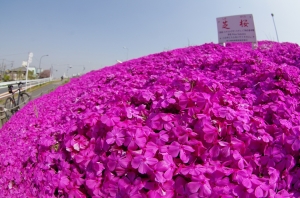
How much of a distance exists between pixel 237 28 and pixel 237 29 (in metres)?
0.03

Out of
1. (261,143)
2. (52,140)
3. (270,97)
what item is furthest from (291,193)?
(52,140)

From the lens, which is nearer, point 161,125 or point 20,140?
point 161,125

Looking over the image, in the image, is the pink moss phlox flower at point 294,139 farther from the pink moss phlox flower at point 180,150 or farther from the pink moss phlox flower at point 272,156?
the pink moss phlox flower at point 180,150

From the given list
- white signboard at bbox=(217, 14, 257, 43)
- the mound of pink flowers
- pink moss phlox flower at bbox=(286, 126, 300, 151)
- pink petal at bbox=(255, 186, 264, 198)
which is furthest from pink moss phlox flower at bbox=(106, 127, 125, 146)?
white signboard at bbox=(217, 14, 257, 43)

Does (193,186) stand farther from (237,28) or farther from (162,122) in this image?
(237,28)

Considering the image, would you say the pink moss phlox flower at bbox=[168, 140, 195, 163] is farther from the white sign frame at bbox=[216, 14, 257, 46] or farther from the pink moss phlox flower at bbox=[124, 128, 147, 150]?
the white sign frame at bbox=[216, 14, 257, 46]

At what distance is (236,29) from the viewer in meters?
6.34

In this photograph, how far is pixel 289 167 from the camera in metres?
1.34

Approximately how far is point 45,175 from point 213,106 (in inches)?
49.1

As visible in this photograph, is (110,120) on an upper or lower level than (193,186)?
upper

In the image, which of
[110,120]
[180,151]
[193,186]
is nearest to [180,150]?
[180,151]

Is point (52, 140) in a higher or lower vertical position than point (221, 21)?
lower

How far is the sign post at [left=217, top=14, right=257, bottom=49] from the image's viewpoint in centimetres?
622

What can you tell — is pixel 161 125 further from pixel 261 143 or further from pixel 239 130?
pixel 261 143
